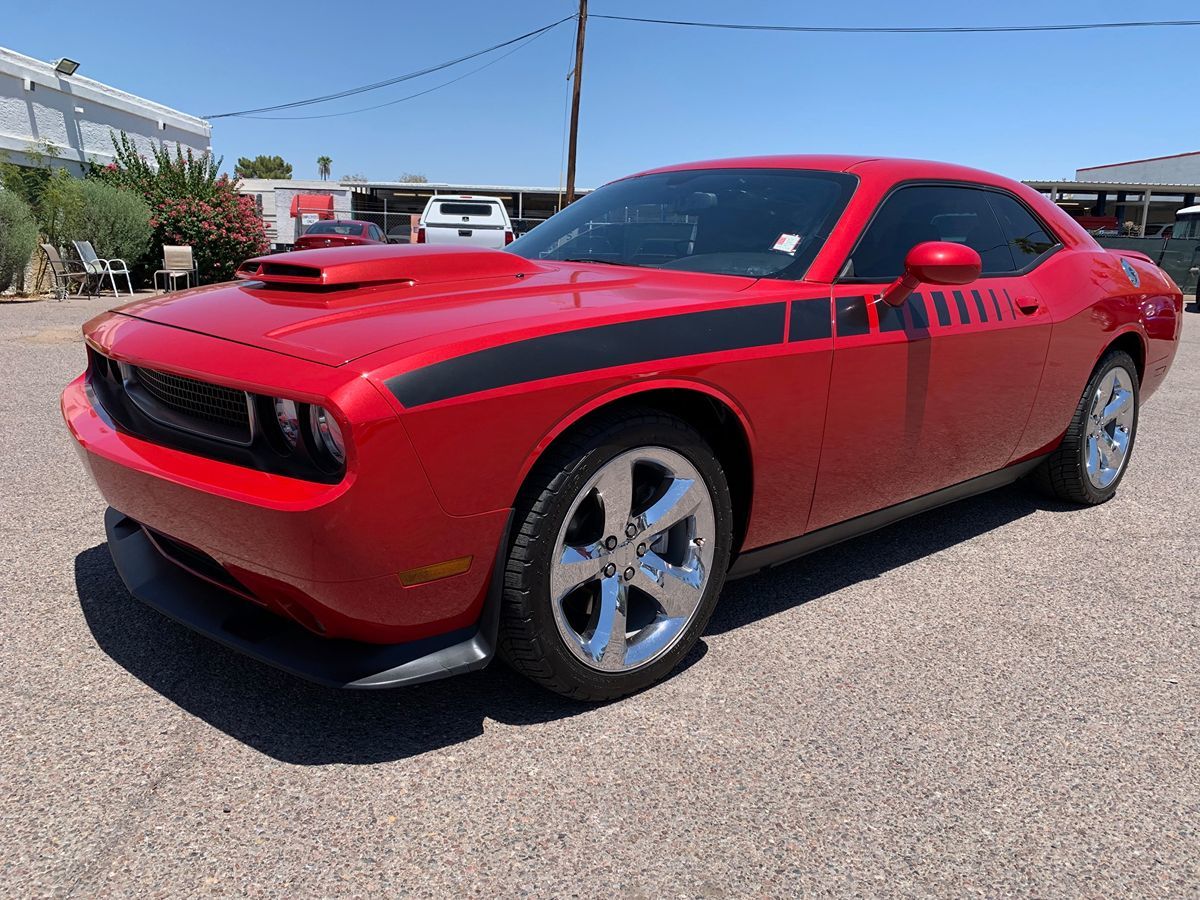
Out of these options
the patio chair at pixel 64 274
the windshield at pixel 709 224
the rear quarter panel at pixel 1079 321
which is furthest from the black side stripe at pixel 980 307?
the patio chair at pixel 64 274

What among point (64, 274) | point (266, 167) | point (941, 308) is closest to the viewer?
point (941, 308)

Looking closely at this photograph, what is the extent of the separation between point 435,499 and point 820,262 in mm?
1496

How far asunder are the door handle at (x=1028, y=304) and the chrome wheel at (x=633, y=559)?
1.70 meters

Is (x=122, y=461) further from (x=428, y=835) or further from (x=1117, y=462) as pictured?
(x=1117, y=462)

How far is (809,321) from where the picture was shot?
104 inches

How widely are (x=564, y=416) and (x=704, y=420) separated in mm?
569

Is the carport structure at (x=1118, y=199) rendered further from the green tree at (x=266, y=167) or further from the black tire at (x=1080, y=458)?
the green tree at (x=266, y=167)

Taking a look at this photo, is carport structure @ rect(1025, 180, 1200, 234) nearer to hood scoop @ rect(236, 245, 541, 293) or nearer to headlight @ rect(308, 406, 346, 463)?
hood scoop @ rect(236, 245, 541, 293)

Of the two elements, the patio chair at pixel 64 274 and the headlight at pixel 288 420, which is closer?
the headlight at pixel 288 420

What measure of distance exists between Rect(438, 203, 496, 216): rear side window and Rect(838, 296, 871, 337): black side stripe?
12.9 m

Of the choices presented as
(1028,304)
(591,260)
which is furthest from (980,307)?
(591,260)

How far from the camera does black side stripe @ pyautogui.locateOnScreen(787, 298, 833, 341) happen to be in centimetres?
261

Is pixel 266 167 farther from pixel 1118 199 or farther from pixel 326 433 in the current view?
→ pixel 326 433

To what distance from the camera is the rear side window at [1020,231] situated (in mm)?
3672
